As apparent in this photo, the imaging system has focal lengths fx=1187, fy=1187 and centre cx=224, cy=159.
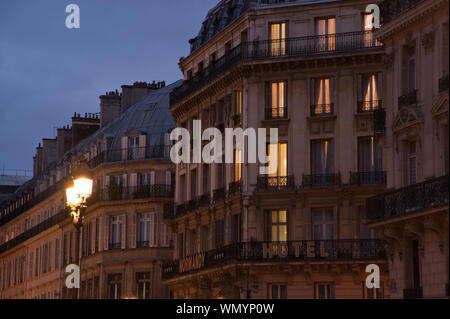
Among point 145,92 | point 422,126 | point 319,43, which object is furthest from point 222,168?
point 145,92

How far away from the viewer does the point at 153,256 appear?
70875 millimetres

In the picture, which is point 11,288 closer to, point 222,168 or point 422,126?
point 222,168

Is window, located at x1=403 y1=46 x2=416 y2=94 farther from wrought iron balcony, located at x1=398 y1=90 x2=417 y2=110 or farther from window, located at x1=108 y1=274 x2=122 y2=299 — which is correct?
window, located at x1=108 y1=274 x2=122 y2=299

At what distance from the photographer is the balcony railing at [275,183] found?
2096 inches

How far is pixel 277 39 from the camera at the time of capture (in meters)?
54.8

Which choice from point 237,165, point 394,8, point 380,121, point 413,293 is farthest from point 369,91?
point 413,293

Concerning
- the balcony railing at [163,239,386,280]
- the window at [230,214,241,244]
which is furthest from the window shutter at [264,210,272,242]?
the window at [230,214,241,244]

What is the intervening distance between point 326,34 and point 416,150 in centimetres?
1654

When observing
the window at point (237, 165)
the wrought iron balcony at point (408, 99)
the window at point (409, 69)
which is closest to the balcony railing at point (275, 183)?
the window at point (237, 165)

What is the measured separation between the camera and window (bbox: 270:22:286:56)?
5459 centimetres

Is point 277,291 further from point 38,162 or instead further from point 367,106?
point 38,162

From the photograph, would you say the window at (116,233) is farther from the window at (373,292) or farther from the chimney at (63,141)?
the window at (373,292)

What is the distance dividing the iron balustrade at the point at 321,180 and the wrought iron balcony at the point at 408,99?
43.2 ft

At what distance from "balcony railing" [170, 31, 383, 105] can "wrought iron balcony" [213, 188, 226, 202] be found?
5489mm
